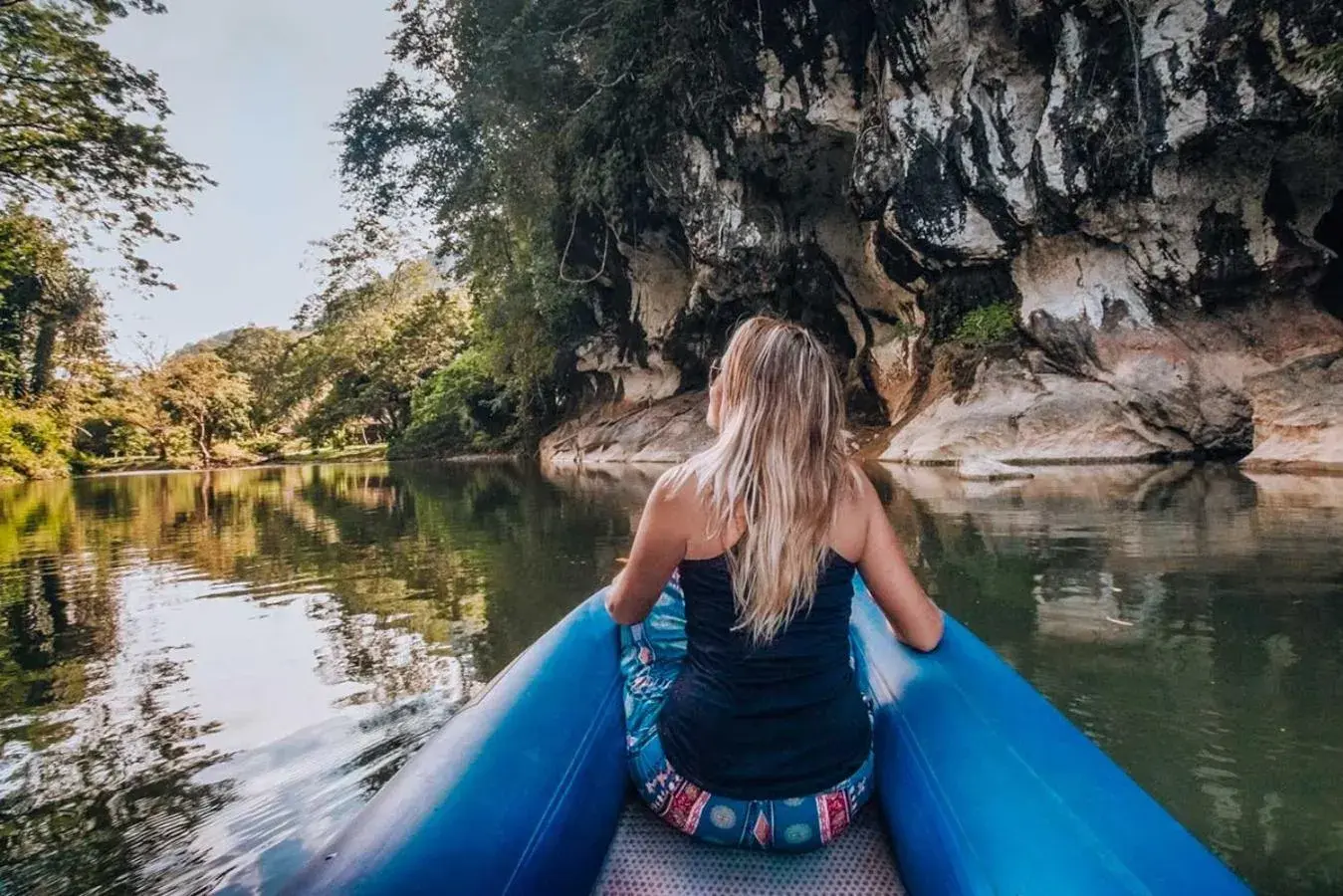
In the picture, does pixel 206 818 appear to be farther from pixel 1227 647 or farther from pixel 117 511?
pixel 117 511

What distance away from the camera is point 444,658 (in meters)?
4.26

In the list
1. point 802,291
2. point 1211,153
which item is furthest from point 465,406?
point 1211,153

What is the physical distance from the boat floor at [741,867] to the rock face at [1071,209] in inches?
411

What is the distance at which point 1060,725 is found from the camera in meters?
1.73

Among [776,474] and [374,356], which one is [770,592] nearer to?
[776,474]

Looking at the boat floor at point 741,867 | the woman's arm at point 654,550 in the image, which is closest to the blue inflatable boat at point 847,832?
the boat floor at point 741,867

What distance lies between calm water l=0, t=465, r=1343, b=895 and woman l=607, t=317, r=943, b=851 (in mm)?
1197

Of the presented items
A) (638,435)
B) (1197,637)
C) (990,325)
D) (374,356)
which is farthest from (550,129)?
(374,356)

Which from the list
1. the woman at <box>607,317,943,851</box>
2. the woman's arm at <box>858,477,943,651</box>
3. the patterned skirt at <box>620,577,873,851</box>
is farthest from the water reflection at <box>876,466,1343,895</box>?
the woman at <box>607,317,943,851</box>

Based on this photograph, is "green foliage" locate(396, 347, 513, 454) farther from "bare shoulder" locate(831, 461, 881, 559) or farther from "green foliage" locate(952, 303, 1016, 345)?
"bare shoulder" locate(831, 461, 881, 559)

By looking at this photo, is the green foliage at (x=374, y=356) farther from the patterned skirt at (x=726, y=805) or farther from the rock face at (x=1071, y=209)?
the patterned skirt at (x=726, y=805)

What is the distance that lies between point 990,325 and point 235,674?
12.9 m

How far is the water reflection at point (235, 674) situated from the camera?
8.35ft

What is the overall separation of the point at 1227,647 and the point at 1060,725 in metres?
2.34
